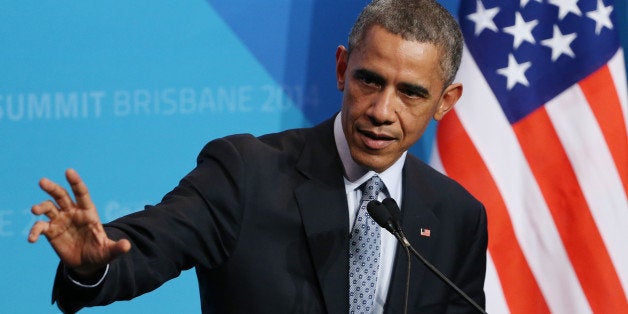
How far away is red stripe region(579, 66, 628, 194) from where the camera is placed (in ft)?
10.5

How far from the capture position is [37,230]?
1407 mm

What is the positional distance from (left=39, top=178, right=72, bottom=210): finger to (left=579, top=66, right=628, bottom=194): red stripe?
2134 mm

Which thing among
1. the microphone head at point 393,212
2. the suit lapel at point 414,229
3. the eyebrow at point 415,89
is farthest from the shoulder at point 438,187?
the microphone head at point 393,212

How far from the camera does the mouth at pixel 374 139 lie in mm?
1959

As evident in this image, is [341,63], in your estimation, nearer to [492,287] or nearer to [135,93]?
[135,93]

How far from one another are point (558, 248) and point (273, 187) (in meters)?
1.54

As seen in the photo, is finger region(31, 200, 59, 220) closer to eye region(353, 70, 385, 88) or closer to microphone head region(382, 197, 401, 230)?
microphone head region(382, 197, 401, 230)

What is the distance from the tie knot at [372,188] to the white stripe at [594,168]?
1.36 m

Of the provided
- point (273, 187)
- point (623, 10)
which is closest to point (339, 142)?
point (273, 187)

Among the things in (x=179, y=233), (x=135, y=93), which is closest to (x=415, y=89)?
(x=179, y=233)

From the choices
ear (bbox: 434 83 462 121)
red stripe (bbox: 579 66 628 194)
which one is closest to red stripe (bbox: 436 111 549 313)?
red stripe (bbox: 579 66 628 194)

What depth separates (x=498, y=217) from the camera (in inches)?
128

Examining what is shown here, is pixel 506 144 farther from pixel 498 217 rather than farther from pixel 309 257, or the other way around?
pixel 309 257

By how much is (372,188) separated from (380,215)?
0.29 m
